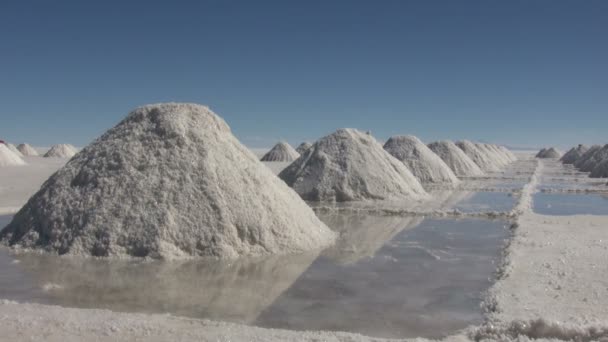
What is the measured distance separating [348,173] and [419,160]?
975 cm

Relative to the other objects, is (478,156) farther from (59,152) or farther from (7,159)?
(59,152)

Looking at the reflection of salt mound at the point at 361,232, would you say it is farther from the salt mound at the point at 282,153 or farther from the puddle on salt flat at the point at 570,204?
the salt mound at the point at 282,153

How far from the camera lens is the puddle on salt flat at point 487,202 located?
51.8 ft

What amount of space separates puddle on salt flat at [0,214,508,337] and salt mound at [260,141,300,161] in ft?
123

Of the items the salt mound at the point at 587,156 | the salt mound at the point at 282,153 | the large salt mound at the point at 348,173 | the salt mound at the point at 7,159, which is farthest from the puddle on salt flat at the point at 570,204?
the salt mound at the point at 7,159

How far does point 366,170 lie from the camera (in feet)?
61.0

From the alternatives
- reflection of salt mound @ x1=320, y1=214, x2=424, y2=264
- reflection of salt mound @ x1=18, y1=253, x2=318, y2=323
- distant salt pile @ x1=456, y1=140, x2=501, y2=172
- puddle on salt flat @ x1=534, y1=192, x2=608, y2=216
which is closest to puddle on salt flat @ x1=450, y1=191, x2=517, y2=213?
puddle on salt flat @ x1=534, y1=192, x2=608, y2=216

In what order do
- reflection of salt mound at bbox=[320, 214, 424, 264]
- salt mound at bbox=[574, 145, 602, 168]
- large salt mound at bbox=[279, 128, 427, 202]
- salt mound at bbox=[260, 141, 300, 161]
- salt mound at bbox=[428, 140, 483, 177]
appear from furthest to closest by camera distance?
salt mound at bbox=[260, 141, 300, 161]
salt mound at bbox=[574, 145, 602, 168]
salt mound at bbox=[428, 140, 483, 177]
large salt mound at bbox=[279, 128, 427, 202]
reflection of salt mound at bbox=[320, 214, 424, 264]

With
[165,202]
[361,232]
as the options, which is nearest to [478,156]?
[361,232]

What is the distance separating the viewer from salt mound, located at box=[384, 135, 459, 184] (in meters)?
26.2

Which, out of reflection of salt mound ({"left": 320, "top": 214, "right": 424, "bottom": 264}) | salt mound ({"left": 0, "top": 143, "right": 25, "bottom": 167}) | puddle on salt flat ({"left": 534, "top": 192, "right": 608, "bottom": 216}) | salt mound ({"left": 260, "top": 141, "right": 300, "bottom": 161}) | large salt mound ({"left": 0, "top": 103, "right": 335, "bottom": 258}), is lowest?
reflection of salt mound ({"left": 320, "top": 214, "right": 424, "bottom": 264})

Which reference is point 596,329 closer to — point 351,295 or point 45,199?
point 351,295

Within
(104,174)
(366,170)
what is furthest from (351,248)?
(366,170)

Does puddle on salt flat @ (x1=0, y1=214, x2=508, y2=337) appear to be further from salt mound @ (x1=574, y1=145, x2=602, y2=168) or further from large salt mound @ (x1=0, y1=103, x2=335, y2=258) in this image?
salt mound @ (x1=574, y1=145, x2=602, y2=168)
